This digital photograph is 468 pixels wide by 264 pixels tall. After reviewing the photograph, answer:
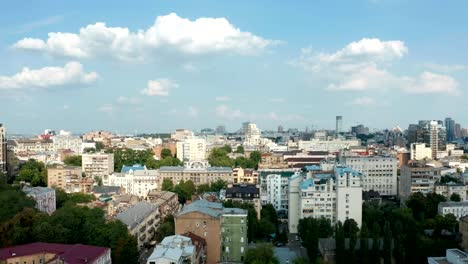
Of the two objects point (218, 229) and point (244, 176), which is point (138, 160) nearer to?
point (244, 176)

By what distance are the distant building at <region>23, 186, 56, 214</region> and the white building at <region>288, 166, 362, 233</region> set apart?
1121 cm

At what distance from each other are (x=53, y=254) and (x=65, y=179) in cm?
1806

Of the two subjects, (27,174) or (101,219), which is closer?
(101,219)

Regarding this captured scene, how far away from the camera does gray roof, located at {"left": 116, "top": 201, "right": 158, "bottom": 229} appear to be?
1841 cm

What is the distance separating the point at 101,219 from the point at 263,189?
43.0 feet

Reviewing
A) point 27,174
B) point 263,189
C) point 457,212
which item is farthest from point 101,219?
point 27,174

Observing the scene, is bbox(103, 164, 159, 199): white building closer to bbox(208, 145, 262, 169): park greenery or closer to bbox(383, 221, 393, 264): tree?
bbox(208, 145, 262, 169): park greenery

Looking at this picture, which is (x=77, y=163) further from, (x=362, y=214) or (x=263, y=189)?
(x=362, y=214)

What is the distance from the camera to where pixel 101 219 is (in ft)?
53.6

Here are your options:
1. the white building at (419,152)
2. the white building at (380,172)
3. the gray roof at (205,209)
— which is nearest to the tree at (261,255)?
the gray roof at (205,209)

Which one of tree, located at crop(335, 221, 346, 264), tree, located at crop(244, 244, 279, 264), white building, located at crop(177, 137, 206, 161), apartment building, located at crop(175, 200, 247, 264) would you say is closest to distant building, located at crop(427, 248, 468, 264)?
tree, located at crop(335, 221, 346, 264)

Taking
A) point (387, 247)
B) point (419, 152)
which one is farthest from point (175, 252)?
point (419, 152)

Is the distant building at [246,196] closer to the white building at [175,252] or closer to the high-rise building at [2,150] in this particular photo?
the white building at [175,252]

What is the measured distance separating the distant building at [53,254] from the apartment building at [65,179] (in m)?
16.1
